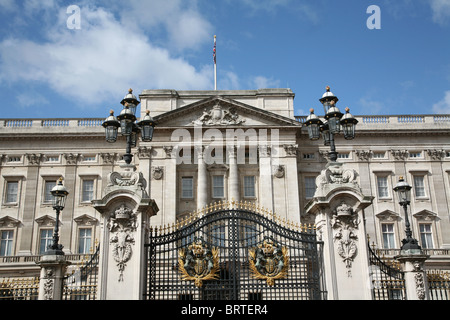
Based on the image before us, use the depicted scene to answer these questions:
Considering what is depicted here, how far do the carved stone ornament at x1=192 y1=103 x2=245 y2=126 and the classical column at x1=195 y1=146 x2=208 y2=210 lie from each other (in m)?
2.27

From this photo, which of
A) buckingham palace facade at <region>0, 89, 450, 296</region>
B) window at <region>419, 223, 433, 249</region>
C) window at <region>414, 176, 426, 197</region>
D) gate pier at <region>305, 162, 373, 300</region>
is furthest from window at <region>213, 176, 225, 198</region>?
gate pier at <region>305, 162, 373, 300</region>

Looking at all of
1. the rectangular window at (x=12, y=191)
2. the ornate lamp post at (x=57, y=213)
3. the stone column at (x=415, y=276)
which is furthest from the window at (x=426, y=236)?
the rectangular window at (x=12, y=191)

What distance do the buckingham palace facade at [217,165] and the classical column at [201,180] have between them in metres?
0.09

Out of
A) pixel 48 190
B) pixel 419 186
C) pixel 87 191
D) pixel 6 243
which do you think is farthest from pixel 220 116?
pixel 6 243

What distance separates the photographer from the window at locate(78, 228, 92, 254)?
128 feet

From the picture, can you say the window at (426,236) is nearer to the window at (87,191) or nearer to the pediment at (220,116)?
the pediment at (220,116)

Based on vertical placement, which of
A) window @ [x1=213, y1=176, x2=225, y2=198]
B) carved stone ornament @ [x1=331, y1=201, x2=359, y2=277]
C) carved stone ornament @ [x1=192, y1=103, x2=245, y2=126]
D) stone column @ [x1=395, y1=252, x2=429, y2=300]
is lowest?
stone column @ [x1=395, y1=252, x2=429, y2=300]

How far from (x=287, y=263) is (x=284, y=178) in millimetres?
24204

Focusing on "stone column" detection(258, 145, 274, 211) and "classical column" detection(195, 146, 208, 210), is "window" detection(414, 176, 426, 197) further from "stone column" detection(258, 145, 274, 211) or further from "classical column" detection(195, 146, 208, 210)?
"classical column" detection(195, 146, 208, 210)

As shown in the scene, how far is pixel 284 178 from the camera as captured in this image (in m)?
39.4
